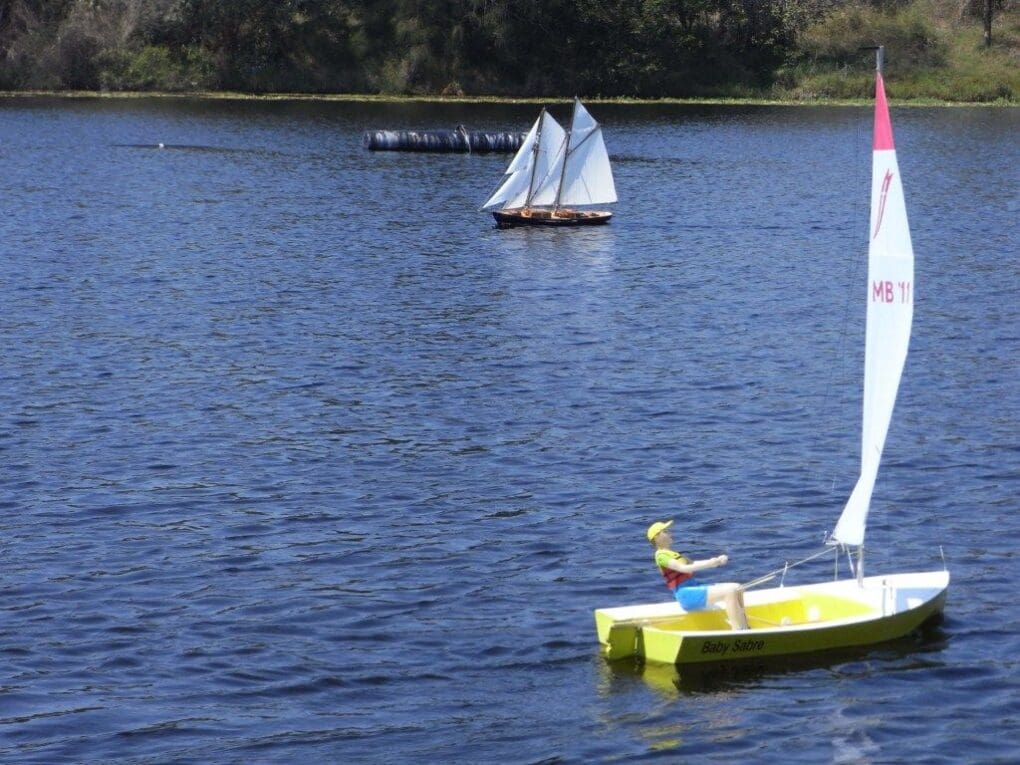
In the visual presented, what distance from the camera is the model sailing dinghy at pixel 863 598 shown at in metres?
25.2

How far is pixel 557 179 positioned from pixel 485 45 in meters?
80.5

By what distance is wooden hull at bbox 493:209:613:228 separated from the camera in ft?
262

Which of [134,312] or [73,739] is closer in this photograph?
[73,739]

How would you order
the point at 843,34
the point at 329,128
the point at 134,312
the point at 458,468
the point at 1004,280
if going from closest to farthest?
the point at 458,468 → the point at 134,312 → the point at 1004,280 → the point at 329,128 → the point at 843,34

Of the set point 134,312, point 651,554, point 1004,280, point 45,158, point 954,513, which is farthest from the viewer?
point 45,158

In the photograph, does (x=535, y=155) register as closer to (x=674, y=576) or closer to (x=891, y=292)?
(x=891, y=292)

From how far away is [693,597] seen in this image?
2562 cm

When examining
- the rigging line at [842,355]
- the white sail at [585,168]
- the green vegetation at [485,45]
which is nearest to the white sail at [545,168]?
the white sail at [585,168]

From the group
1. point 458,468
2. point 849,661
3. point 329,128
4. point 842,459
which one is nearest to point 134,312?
point 458,468

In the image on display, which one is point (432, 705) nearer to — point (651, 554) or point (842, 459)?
point (651, 554)

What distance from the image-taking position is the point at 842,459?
3759 cm

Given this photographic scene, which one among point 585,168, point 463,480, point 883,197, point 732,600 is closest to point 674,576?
point 732,600

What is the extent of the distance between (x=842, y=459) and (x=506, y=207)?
153 feet

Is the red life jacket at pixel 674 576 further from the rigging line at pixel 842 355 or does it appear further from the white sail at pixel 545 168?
the white sail at pixel 545 168
